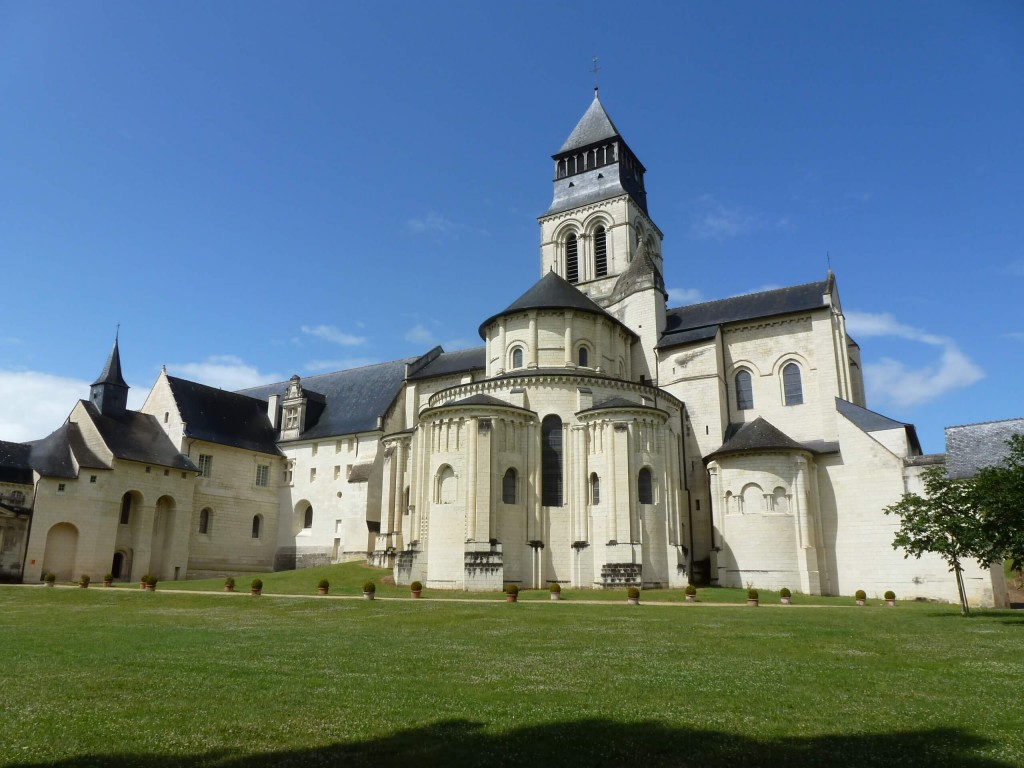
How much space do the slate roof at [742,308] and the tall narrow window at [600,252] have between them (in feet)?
39.5

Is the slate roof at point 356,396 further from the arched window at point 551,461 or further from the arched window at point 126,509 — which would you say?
the arched window at point 551,461

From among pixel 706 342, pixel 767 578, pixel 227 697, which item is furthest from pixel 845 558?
pixel 227 697

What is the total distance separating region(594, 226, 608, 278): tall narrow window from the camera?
6172cm

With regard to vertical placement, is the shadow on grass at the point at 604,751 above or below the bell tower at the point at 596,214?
below

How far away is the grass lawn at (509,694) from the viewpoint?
778 cm

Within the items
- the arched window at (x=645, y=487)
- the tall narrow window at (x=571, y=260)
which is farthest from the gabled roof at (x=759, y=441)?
the tall narrow window at (x=571, y=260)

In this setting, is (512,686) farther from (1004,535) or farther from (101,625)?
(1004,535)

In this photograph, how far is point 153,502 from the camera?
48.0 metres

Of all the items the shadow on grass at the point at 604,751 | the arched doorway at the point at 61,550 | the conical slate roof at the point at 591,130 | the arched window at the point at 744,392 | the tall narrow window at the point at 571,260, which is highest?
the conical slate roof at the point at 591,130

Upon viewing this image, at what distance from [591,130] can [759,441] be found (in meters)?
37.5

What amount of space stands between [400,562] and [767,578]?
1884 centimetres

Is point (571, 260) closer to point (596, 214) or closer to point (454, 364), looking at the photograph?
point (596, 214)

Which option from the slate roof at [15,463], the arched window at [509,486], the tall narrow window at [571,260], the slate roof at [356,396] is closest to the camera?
the arched window at [509,486]

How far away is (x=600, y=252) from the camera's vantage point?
205 feet
